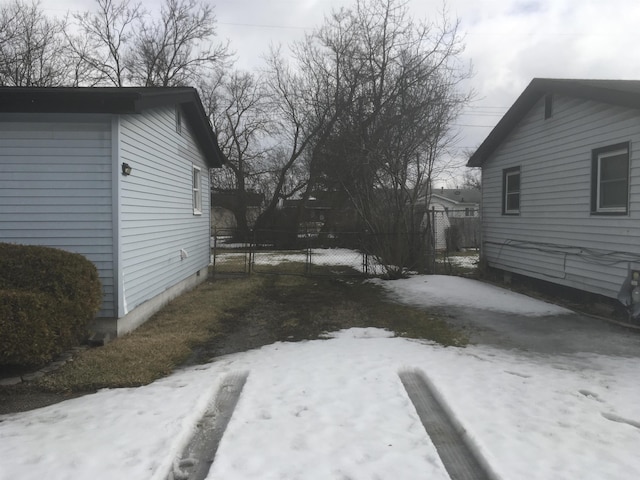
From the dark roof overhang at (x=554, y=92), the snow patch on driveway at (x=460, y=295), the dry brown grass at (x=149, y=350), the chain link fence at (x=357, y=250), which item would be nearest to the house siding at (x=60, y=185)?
the dry brown grass at (x=149, y=350)

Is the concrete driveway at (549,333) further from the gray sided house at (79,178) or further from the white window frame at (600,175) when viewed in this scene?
the gray sided house at (79,178)

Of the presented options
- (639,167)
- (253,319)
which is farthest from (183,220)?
(639,167)

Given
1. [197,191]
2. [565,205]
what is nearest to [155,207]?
[197,191]

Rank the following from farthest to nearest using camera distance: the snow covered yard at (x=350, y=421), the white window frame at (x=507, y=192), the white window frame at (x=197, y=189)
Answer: the white window frame at (x=197, y=189) < the white window frame at (x=507, y=192) < the snow covered yard at (x=350, y=421)

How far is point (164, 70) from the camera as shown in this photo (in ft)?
90.5

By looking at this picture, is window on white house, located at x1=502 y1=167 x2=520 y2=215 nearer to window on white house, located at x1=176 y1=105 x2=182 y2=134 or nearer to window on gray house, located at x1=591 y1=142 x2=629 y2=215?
window on gray house, located at x1=591 y1=142 x2=629 y2=215

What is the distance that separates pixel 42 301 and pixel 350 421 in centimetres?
345

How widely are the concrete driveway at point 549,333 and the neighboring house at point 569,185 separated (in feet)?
2.64

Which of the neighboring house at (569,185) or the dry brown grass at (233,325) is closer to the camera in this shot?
the dry brown grass at (233,325)

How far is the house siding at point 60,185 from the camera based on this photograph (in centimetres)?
602

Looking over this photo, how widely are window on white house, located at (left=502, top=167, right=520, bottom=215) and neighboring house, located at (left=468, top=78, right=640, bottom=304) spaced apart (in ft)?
0.08

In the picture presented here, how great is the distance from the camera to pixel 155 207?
770cm

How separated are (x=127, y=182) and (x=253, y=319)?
3.04 m

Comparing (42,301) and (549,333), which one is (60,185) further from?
(549,333)
